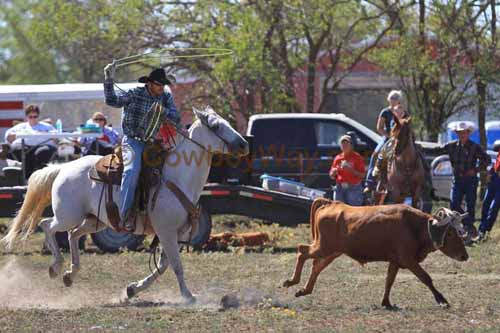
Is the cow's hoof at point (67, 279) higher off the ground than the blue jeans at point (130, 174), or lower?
lower

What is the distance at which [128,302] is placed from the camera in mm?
10641

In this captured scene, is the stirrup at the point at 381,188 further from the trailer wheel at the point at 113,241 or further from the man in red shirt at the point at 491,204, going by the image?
the trailer wheel at the point at 113,241

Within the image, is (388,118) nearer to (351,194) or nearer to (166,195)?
(351,194)

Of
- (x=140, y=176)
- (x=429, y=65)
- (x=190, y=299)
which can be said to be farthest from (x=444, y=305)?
(x=429, y=65)

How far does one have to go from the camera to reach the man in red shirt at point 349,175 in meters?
16.5

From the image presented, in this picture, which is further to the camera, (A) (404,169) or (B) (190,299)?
(A) (404,169)

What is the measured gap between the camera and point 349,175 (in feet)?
54.1

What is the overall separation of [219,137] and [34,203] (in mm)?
2533

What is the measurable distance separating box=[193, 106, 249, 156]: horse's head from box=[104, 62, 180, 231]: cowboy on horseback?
312 mm

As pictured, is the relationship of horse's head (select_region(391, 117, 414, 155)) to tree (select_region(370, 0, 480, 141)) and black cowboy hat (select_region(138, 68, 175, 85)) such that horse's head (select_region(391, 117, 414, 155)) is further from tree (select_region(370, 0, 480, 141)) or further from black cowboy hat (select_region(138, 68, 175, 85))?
tree (select_region(370, 0, 480, 141))

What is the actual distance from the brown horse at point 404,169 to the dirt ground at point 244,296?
1.46 metres

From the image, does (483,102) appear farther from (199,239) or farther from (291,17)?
(199,239)

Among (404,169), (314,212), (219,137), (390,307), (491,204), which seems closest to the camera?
(390,307)

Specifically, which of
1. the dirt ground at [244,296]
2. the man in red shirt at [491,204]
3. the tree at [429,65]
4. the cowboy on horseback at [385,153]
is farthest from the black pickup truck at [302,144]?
the tree at [429,65]
